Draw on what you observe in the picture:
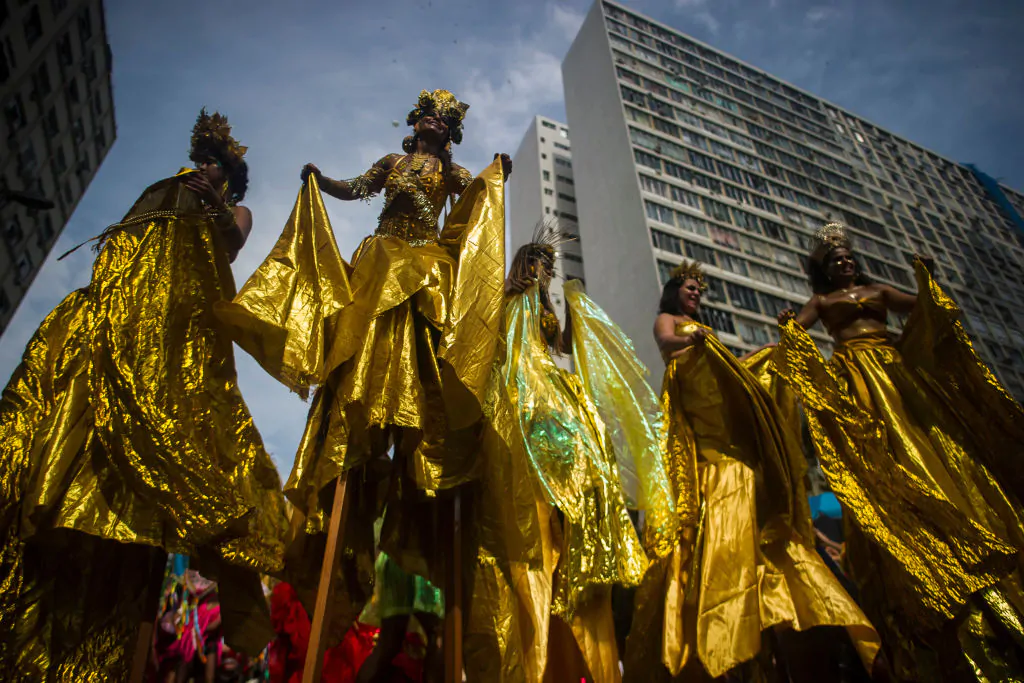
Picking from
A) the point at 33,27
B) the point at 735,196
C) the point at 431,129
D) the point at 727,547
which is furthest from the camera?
the point at 735,196

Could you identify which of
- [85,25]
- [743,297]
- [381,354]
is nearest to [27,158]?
[85,25]

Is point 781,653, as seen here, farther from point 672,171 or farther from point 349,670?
point 672,171

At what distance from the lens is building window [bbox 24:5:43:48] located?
1408cm

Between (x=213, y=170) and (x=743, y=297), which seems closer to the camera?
(x=213, y=170)

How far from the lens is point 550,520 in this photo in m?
2.80

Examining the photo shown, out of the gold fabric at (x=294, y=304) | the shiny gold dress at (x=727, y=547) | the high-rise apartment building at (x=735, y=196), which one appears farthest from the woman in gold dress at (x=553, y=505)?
the high-rise apartment building at (x=735, y=196)

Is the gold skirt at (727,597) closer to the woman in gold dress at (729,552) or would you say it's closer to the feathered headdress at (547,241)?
the woman in gold dress at (729,552)

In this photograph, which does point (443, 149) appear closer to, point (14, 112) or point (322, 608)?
point (322, 608)

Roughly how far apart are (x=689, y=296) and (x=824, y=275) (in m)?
1.00

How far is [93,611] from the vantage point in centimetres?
173

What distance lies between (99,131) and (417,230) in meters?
26.0

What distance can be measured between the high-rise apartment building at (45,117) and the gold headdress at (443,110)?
14.2 m

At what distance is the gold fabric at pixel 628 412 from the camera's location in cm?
316

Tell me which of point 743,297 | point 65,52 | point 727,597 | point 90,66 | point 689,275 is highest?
point 90,66
